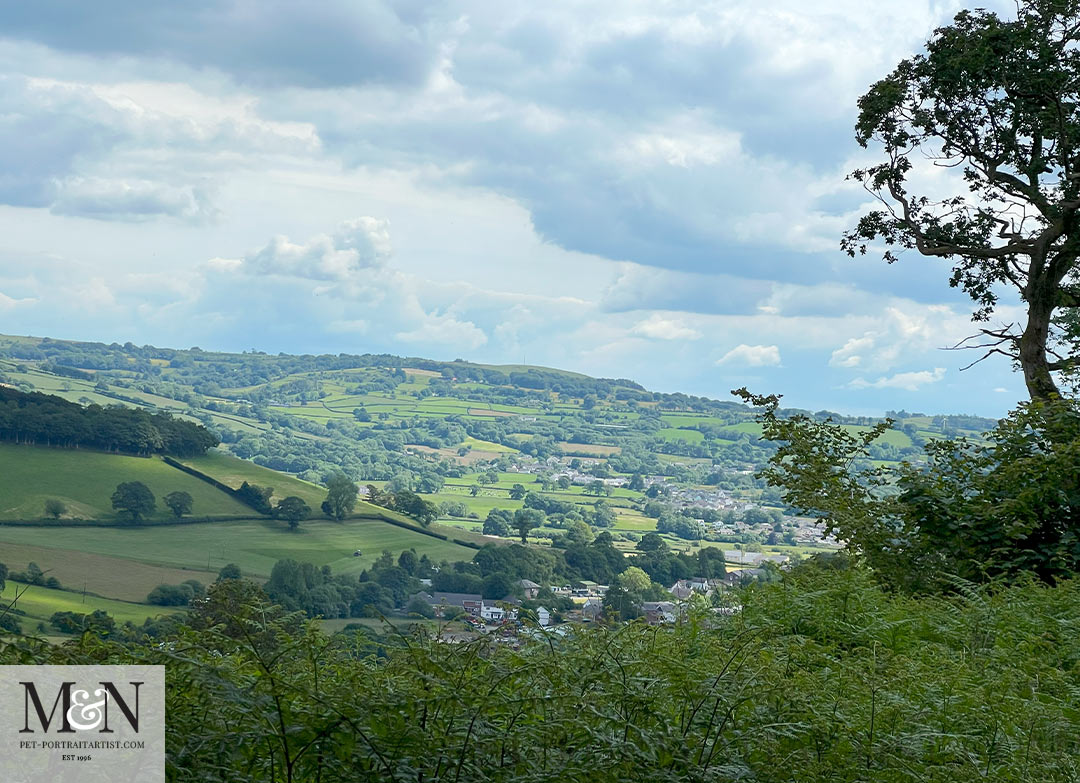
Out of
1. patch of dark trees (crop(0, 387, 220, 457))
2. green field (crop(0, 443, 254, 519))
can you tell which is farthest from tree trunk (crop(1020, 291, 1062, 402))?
patch of dark trees (crop(0, 387, 220, 457))

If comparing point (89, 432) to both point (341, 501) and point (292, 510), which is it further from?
point (341, 501)

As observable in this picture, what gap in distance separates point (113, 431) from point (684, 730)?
45.6m

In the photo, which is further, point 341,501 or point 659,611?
point 341,501

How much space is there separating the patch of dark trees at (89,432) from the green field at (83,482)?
1.79 ft

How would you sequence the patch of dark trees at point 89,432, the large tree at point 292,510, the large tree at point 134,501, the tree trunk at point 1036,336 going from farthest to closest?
the patch of dark trees at point 89,432 → the large tree at point 134,501 → the large tree at point 292,510 → the tree trunk at point 1036,336

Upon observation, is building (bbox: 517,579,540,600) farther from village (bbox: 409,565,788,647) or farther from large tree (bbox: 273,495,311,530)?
large tree (bbox: 273,495,311,530)

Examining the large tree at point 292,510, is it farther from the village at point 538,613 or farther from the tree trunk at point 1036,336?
the village at point 538,613

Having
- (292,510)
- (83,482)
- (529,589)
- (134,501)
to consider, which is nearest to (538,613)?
(529,589)

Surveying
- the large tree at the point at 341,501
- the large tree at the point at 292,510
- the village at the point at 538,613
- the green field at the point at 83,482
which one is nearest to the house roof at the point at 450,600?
the village at the point at 538,613

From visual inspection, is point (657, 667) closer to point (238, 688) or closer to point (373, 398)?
point (238, 688)

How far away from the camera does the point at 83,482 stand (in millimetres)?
42125

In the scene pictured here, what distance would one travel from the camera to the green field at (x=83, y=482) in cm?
4019

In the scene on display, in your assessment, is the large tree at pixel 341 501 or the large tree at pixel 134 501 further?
the large tree at pixel 134 501

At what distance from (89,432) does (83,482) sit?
137 inches
